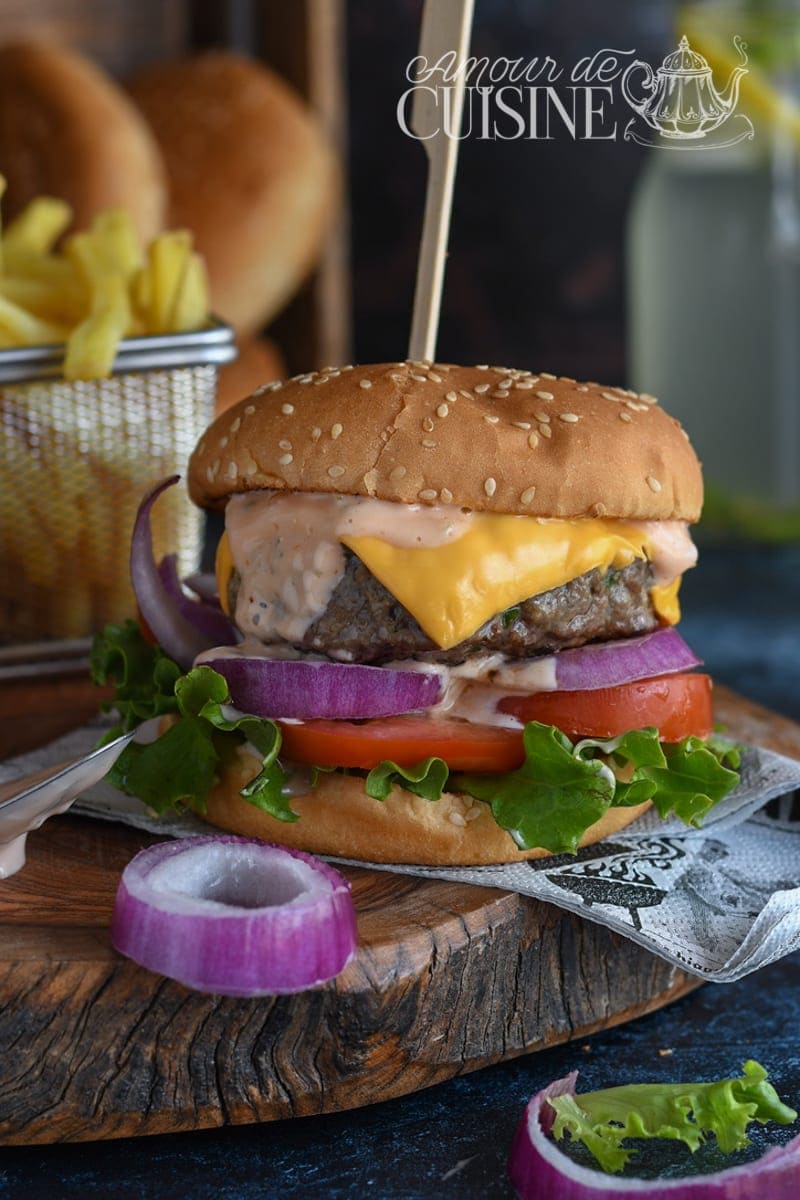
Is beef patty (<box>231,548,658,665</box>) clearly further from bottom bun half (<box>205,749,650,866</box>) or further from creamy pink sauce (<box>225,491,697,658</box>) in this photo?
bottom bun half (<box>205,749,650,866</box>)

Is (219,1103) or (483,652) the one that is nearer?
(219,1103)

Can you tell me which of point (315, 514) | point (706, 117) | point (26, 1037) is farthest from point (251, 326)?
point (26, 1037)

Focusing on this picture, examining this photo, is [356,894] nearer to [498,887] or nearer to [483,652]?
[498,887]

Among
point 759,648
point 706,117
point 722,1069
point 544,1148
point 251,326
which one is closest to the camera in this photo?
point 544,1148

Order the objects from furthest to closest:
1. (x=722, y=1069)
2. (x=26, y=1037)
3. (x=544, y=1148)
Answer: (x=722, y=1069) → (x=26, y=1037) → (x=544, y=1148)

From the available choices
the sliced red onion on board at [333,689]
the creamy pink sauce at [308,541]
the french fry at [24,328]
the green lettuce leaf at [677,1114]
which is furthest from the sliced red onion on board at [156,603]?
the green lettuce leaf at [677,1114]

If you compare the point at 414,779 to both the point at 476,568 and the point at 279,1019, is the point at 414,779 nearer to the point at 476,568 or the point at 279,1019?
the point at 476,568
